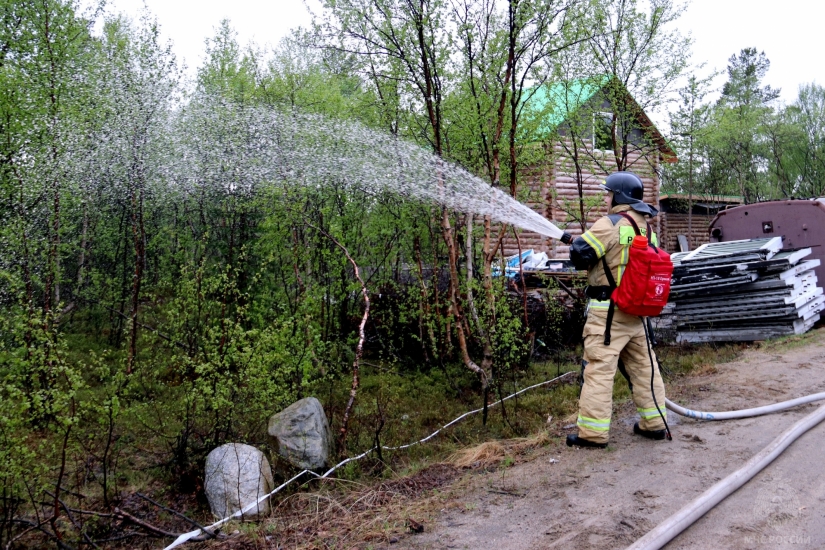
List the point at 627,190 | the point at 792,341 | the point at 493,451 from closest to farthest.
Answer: the point at 627,190
the point at 493,451
the point at 792,341

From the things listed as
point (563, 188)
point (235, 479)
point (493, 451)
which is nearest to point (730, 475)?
point (493, 451)

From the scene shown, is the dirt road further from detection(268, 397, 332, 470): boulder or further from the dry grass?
detection(268, 397, 332, 470): boulder

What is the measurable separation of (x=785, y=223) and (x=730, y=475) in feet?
29.3

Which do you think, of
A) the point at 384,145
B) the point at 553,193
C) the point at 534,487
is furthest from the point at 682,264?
the point at 534,487

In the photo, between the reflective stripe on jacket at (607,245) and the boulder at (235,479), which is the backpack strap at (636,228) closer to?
the reflective stripe on jacket at (607,245)

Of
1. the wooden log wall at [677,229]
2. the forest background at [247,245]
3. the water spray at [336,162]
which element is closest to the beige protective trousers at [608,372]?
the forest background at [247,245]

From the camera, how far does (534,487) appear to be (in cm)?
403

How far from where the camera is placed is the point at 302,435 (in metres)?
5.60

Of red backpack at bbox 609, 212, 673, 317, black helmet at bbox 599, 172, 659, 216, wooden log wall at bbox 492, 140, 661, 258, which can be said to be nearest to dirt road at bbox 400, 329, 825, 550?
red backpack at bbox 609, 212, 673, 317

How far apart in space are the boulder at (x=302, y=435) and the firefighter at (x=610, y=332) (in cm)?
239

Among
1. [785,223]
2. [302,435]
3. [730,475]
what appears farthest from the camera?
[785,223]

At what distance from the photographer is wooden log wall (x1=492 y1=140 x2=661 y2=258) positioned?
399 inches

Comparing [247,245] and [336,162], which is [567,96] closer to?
[336,162]

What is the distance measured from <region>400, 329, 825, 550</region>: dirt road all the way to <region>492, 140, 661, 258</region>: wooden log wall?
4.70 m
